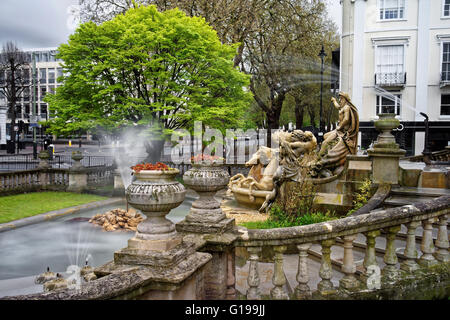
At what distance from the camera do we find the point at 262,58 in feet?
91.7

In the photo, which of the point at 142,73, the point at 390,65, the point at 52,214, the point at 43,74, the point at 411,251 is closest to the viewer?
the point at 411,251

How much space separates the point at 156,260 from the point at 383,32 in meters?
30.6

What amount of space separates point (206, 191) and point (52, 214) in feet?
32.6

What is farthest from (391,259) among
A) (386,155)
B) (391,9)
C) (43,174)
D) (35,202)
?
(391,9)

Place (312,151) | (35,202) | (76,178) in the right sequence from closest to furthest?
(312,151) < (35,202) < (76,178)

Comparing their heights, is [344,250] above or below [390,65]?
below

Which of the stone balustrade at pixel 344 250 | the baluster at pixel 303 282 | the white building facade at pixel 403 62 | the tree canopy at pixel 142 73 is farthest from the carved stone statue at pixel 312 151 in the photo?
the white building facade at pixel 403 62

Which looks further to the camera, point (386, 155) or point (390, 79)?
point (390, 79)

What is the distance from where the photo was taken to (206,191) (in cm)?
537

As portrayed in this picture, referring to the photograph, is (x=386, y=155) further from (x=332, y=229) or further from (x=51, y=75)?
(x=51, y=75)

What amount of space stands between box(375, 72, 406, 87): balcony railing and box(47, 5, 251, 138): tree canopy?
A: 1505 centimetres

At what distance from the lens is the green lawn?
13.1m

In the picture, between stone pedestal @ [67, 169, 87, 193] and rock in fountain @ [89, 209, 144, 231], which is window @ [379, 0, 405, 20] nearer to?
stone pedestal @ [67, 169, 87, 193]

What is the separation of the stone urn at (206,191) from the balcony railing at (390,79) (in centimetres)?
2701
